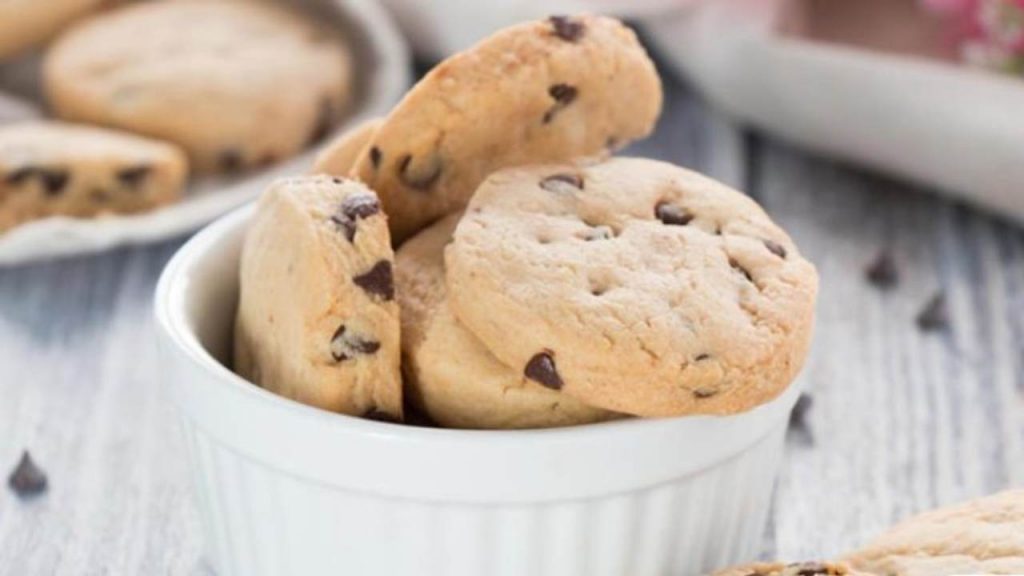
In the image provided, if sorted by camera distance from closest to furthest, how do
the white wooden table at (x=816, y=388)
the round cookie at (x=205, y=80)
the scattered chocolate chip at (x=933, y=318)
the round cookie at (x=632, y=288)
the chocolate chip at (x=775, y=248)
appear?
the round cookie at (x=632, y=288), the chocolate chip at (x=775, y=248), the white wooden table at (x=816, y=388), the scattered chocolate chip at (x=933, y=318), the round cookie at (x=205, y=80)

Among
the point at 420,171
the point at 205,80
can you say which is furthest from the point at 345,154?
the point at 205,80

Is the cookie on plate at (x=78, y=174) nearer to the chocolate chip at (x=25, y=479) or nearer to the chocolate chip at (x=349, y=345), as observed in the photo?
the chocolate chip at (x=25, y=479)

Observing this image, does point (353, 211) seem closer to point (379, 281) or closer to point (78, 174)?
point (379, 281)

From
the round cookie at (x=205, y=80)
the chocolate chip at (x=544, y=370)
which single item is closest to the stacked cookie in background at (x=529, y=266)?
the chocolate chip at (x=544, y=370)

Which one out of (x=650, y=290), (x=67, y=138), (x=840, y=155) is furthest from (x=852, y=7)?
(x=650, y=290)

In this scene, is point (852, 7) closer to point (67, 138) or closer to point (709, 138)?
point (709, 138)
